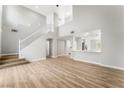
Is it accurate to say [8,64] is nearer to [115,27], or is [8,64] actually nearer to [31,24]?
[31,24]

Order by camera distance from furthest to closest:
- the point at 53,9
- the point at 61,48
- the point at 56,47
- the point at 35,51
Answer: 1. the point at 61,48
2. the point at 56,47
3. the point at 53,9
4. the point at 35,51

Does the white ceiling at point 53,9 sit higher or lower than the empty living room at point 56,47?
higher

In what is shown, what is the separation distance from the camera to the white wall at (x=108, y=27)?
4.70 metres

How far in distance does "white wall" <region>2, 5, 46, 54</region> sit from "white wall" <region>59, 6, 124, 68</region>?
17.0 feet

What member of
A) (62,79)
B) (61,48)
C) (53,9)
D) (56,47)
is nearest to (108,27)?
(62,79)

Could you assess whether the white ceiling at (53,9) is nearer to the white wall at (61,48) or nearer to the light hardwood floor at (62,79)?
the white wall at (61,48)

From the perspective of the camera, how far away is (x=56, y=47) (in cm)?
1140

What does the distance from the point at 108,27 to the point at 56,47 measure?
707 centimetres

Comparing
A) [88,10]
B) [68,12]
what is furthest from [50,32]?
[88,10]

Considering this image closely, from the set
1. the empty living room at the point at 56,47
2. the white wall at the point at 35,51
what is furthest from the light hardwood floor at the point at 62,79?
the white wall at the point at 35,51

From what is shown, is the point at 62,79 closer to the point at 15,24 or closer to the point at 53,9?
the point at 15,24

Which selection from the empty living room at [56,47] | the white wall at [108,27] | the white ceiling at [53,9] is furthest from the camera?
the white ceiling at [53,9]

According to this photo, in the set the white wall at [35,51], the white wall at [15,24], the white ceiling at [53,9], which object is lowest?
the white wall at [35,51]

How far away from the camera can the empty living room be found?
3.62m
